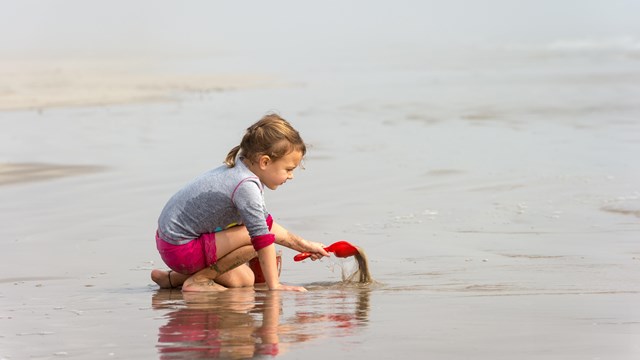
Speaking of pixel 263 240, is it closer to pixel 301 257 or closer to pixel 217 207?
pixel 217 207

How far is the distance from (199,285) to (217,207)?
1.24 feet

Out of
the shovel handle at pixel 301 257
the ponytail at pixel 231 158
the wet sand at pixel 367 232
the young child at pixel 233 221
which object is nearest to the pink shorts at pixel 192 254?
the young child at pixel 233 221

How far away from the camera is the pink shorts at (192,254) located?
5633 millimetres

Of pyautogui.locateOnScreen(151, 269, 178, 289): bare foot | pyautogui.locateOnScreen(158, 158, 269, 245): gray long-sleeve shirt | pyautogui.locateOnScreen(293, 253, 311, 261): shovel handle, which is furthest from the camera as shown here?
pyautogui.locateOnScreen(293, 253, 311, 261): shovel handle

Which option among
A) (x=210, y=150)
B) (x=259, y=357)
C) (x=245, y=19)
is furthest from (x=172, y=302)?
(x=245, y=19)

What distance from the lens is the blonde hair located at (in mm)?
5461

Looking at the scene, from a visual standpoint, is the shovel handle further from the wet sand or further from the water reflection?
the water reflection

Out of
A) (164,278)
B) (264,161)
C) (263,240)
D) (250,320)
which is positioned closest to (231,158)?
(264,161)

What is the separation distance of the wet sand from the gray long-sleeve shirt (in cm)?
33

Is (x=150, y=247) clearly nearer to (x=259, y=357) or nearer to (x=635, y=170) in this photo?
(x=259, y=357)

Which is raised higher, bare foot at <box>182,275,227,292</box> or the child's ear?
the child's ear

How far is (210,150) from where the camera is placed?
1144cm

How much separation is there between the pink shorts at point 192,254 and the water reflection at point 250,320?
0.13 m

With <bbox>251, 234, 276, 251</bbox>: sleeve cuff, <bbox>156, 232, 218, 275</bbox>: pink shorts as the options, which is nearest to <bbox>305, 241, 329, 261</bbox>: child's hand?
<bbox>251, 234, 276, 251</bbox>: sleeve cuff
